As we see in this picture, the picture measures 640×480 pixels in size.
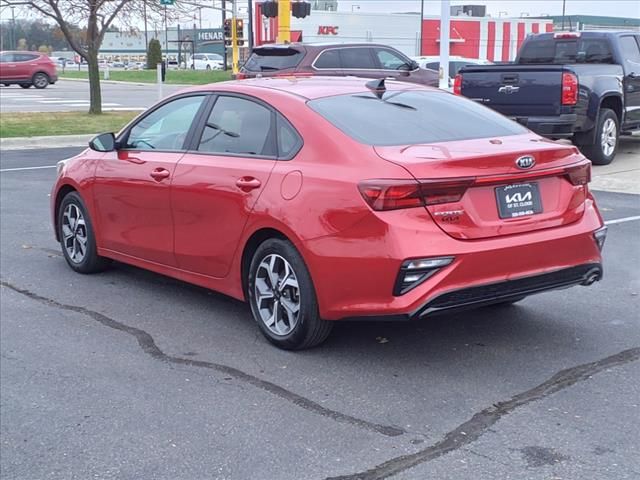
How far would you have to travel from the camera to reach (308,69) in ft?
57.1

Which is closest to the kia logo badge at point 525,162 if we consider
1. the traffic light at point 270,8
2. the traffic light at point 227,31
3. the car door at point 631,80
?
the car door at point 631,80

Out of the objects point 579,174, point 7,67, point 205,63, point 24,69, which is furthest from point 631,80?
point 205,63

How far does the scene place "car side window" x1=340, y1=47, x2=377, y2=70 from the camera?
713 inches

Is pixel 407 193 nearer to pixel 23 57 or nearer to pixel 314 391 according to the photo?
pixel 314 391

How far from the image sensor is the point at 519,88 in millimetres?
12906

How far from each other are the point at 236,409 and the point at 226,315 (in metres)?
1.79

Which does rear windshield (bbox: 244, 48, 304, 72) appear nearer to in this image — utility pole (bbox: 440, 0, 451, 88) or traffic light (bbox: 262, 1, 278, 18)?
utility pole (bbox: 440, 0, 451, 88)

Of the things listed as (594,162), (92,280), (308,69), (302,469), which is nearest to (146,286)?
(92,280)

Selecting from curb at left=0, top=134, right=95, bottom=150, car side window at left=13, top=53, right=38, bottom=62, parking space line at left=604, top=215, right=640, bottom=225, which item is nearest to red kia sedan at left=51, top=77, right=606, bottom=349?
parking space line at left=604, top=215, right=640, bottom=225

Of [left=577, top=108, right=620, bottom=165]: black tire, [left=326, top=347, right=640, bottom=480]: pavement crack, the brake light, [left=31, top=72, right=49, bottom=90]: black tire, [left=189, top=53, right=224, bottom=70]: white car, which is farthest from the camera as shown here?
[left=189, top=53, right=224, bottom=70]: white car

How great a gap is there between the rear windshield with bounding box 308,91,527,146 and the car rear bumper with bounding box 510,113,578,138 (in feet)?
22.1

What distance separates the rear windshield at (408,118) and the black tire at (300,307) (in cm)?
78

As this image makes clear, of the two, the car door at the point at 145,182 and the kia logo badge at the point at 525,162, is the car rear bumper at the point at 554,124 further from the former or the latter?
the kia logo badge at the point at 525,162

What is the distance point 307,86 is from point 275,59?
11.8m
